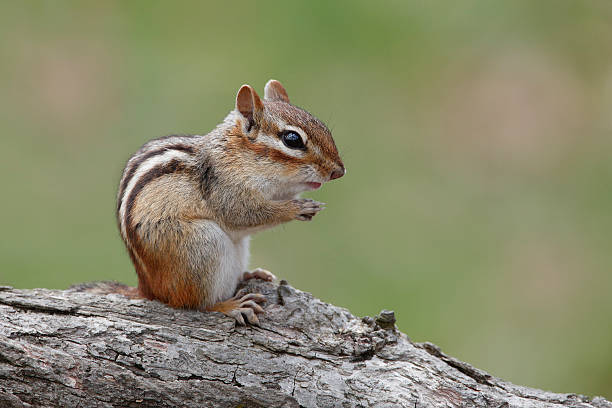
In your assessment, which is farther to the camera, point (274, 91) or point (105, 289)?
point (274, 91)

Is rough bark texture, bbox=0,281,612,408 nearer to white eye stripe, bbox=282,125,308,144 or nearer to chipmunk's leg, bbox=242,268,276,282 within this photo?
chipmunk's leg, bbox=242,268,276,282

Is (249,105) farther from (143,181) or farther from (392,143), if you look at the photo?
(392,143)

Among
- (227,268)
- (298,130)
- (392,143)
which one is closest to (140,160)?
(227,268)

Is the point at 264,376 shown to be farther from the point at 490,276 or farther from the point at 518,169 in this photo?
the point at 518,169

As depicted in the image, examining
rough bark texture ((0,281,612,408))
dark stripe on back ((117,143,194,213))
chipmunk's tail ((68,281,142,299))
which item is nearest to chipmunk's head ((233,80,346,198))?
dark stripe on back ((117,143,194,213))

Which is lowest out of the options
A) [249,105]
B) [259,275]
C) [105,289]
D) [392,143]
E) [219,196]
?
[105,289]

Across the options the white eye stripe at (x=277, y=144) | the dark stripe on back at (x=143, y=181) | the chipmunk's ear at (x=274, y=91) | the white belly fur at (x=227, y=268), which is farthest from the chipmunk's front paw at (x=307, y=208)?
the chipmunk's ear at (x=274, y=91)
